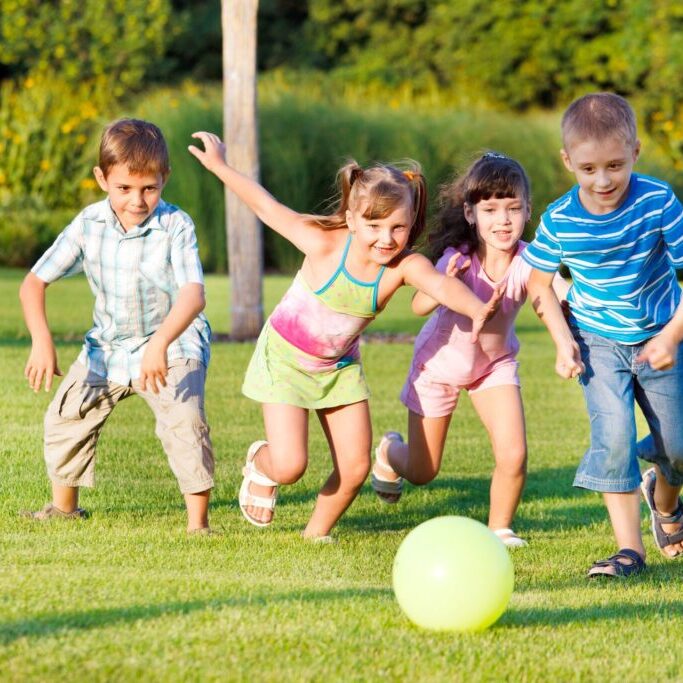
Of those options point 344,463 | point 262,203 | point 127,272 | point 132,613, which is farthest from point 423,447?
point 132,613

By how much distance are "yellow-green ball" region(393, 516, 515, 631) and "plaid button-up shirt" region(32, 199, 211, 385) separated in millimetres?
1855

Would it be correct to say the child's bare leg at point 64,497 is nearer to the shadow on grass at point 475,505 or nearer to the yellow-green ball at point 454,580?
the shadow on grass at point 475,505

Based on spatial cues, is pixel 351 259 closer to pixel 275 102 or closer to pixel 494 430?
pixel 494 430

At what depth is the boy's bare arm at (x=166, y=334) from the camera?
5.24 m

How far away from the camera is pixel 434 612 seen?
13.3ft

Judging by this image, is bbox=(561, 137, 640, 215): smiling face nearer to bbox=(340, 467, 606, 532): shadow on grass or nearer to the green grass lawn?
the green grass lawn

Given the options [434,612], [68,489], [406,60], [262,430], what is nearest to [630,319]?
[434,612]

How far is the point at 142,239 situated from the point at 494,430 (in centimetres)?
179

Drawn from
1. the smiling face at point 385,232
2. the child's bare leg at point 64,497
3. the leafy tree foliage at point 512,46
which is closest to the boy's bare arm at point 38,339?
the child's bare leg at point 64,497

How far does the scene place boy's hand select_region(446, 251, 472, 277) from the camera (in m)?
5.53

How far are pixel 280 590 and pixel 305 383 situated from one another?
133cm

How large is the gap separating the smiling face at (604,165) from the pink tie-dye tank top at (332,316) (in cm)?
98

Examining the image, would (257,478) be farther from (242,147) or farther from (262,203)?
(242,147)

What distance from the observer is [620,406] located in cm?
526
